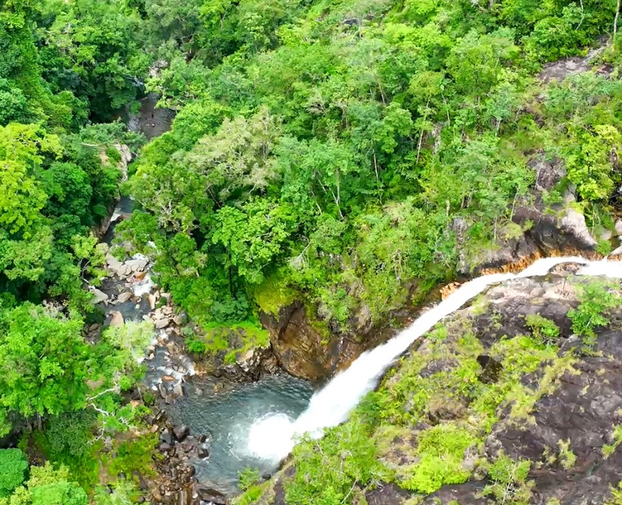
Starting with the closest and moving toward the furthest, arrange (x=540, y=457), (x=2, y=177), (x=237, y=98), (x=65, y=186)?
(x=540, y=457) < (x=2, y=177) < (x=65, y=186) < (x=237, y=98)

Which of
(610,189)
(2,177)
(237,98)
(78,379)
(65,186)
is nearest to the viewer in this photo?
(78,379)

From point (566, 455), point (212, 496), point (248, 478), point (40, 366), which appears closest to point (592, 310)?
point (566, 455)

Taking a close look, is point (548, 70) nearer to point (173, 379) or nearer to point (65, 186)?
point (173, 379)

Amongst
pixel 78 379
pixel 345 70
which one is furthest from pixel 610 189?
pixel 78 379

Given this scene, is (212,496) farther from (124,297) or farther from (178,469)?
(124,297)

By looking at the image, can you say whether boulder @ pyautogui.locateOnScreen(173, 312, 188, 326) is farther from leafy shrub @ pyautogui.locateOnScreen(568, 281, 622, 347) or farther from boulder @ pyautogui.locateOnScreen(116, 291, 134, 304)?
leafy shrub @ pyautogui.locateOnScreen(568, 281, 622, 347)

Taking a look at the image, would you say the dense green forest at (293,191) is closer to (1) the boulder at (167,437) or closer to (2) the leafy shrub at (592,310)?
(1) the boulder at (167,437)

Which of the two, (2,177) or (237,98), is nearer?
(2,177)
